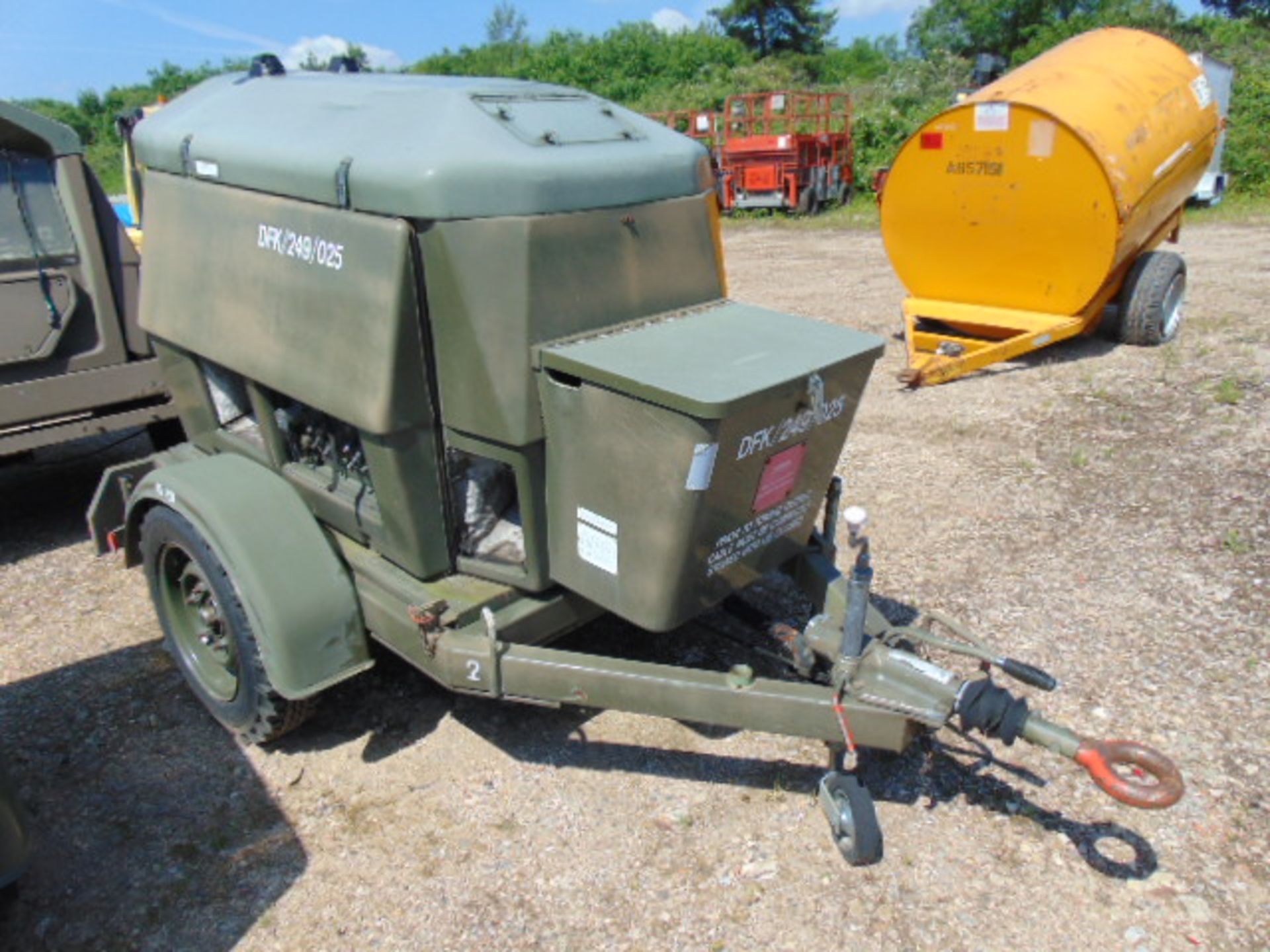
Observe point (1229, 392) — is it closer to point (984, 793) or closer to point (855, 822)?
point (984, 793)

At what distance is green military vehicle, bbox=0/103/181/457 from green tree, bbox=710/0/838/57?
39.8 metres

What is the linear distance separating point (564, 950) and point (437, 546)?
124cm

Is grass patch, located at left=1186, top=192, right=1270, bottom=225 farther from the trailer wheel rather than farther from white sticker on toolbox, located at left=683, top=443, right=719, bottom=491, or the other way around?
white sticker on toolbox, located at left=683, top=443, right=719, bottom=491

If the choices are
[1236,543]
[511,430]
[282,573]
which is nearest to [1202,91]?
[1236,543]

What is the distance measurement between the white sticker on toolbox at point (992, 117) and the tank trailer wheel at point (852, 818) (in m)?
5.51

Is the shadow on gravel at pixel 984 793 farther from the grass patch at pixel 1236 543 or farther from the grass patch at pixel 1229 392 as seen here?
the grass patch at pixel 1229 392

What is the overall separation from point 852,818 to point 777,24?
43443 mm

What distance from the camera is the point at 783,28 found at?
4072 cm

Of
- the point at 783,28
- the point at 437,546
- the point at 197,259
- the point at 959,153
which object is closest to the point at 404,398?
the point at 437,546

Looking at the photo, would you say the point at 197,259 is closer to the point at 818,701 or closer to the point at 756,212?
the point at 818,701

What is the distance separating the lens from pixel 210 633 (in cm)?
351

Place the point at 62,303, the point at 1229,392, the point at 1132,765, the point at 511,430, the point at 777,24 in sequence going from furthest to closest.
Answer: the point at 777,24
the point at 1229,392
the point at 62,303
the point at 511,430
the point at 1132,765

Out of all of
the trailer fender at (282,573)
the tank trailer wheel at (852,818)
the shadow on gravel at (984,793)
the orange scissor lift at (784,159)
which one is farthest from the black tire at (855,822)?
the orange scissor lift at (784,159)

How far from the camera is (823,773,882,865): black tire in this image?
8.75 ft
